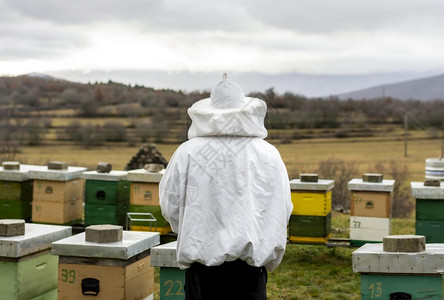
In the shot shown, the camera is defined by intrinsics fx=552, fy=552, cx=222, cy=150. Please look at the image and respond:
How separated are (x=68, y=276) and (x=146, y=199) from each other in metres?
3.34

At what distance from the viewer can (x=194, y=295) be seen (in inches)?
121

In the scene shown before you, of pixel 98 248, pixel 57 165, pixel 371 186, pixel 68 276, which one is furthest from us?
pixel 57 165

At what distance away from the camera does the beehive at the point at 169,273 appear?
418cm

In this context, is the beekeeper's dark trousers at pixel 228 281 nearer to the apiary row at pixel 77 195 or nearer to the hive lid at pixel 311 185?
the hive lid at pixel 311 185

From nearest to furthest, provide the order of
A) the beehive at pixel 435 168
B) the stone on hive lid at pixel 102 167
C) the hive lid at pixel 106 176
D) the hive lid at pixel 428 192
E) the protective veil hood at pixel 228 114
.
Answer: the protective veil hood at pixel 228 114 < the hive lid at pixel 428 192 < the hive lid at pixel 106 176 < the stone on hive lid at pixel 102 167 < the beehive at pixel 435 168

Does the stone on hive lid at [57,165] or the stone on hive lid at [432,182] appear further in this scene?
the stone on hive lid at [57,165]

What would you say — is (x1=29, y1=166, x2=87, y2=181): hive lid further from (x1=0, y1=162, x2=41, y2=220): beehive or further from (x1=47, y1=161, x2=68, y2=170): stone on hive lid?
(x1=0, y1=162, x2=41, y2=220): beehive

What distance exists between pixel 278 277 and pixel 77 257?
3.30 metres

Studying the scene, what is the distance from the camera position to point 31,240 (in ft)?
13.8

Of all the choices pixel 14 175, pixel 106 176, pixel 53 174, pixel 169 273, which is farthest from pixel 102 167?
pixel 169 273

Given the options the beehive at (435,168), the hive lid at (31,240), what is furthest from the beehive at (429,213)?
the hive lid at (31,240)

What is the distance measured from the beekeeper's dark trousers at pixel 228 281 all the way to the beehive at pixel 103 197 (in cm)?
471

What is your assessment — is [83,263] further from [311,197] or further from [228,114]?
[311,197]

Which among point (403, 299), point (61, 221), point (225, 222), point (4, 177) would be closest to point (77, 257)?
point (225, 222)
